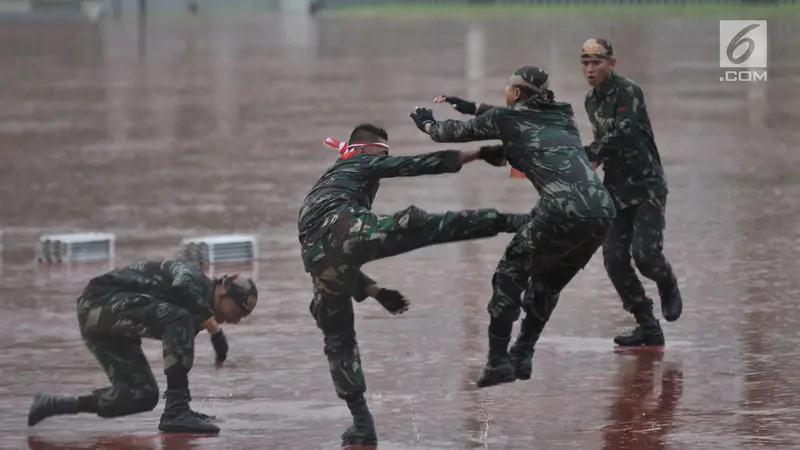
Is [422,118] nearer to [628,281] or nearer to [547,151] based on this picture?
[547,151]

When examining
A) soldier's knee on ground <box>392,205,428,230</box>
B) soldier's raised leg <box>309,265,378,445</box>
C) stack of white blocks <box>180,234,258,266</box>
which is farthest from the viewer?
stack of white blocks <box>180,234,258,266</box>

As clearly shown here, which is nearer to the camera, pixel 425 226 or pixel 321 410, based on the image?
pixel 425 226

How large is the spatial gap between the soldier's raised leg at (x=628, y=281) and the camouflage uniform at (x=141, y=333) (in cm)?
304

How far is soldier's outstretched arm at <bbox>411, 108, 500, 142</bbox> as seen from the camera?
989 cm

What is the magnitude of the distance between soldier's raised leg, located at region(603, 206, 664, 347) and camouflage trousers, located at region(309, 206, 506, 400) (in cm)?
244

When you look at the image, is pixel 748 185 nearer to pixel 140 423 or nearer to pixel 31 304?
pixel 31 304

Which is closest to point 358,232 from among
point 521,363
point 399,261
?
point 521,363

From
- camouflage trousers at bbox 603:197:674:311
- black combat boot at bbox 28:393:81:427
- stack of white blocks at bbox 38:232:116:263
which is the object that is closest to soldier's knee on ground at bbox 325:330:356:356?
black combat boot at bbox 28:393:81:427

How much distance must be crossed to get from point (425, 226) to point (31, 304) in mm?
5756

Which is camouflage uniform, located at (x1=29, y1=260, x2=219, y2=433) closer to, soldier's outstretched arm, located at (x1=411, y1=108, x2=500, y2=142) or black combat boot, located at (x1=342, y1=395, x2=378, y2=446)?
black combat boot, located at (x1=342, y1=395, x2=378, y2=446)

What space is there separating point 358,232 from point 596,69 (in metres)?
3.01

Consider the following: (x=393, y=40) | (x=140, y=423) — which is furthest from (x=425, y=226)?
(x=393, y=40)

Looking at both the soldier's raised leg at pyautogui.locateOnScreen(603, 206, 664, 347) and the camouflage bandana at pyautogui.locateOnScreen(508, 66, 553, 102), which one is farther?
the soldier's raised leg at pyautogui.locateOnScreen(603, 206, 664, 347)

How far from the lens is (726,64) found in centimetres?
3728
